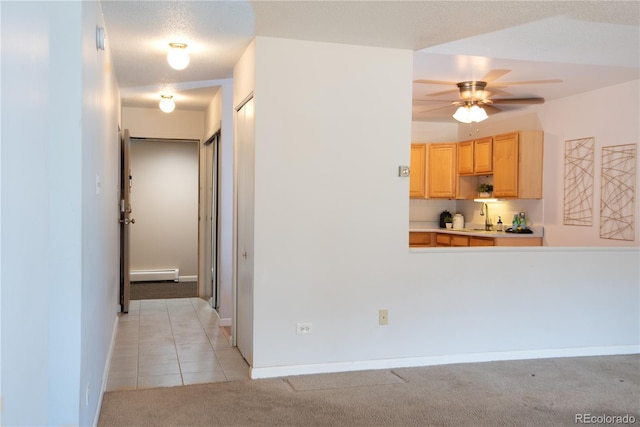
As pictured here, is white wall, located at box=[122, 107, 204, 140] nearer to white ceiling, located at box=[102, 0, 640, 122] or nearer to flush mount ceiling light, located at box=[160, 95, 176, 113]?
flush mount ceiling light, located at box=[160, 95, 176, 113]

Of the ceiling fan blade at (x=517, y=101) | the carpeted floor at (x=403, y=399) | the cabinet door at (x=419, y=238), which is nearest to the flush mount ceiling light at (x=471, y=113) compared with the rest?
the ceiling fan blade at (x=517, y=101)

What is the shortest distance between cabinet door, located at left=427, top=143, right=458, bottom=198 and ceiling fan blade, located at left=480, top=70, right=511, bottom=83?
272 cm

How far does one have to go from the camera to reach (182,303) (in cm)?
698

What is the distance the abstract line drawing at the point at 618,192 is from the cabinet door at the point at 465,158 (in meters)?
2.11

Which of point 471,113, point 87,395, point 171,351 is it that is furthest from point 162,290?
point 87,395

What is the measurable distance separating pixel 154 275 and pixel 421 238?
406cm

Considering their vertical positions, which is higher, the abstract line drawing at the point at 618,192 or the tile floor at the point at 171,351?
the abstract line drawing at the point at 618,192

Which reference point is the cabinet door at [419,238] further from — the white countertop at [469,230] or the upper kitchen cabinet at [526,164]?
the upper kitchen cabinet at [526,164]

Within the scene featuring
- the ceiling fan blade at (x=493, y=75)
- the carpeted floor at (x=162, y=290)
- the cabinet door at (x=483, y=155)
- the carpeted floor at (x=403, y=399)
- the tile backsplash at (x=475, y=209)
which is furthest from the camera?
the carpeted floor at (x=162, y=290)

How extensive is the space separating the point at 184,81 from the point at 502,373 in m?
3.89

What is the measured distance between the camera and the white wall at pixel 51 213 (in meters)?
0.97

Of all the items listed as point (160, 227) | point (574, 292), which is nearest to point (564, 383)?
point (574, 292)

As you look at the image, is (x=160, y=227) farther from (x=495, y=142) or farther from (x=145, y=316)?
(x=495, y=142)

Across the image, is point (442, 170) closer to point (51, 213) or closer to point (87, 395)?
point (87, 395)
